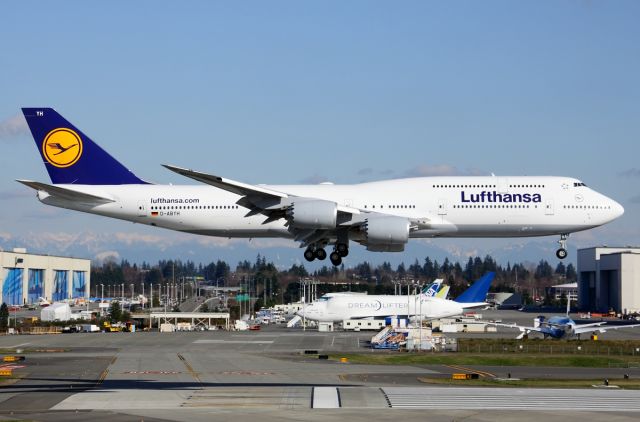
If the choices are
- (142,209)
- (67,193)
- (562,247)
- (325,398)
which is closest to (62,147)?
(67,193)

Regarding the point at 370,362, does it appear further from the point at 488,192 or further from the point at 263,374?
the point at 488,192

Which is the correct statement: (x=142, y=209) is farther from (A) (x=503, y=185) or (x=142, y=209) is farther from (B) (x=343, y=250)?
(A) (x=503, y=185)

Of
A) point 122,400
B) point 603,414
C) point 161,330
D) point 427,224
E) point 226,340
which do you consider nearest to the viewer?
point 603,414

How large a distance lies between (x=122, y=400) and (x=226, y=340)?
53.4 m

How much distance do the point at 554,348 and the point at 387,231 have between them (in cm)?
3798

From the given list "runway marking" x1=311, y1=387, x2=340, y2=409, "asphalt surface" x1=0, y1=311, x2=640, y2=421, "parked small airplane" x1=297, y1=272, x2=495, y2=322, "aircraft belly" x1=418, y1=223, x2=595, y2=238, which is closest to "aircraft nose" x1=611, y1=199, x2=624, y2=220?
"aircraft belly" x1=418, y1=223, x2=595, y2=238

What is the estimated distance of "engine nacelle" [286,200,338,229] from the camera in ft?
198

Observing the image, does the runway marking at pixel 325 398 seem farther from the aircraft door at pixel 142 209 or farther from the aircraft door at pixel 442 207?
the aircraft door at pixel 142 209

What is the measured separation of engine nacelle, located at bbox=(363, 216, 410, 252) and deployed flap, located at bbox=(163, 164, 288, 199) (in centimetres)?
591

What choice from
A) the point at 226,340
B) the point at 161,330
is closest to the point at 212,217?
the point at 226,340

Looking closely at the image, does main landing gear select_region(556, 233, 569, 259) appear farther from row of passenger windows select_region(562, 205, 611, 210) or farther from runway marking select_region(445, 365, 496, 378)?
runway marking select_region(445, 365, 496, 378)

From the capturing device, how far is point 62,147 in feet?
239

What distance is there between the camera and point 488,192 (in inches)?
2549

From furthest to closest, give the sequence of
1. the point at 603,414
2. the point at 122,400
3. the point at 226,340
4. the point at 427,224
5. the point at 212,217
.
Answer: the point at 226,340
the point at 212,217
the point at 427,224
the point at 122,400
the point at 603,414
